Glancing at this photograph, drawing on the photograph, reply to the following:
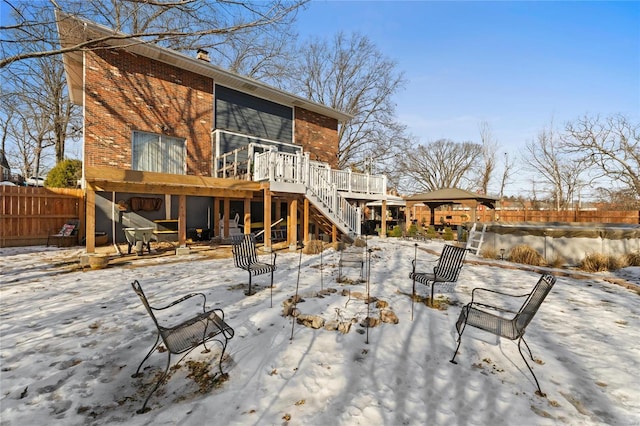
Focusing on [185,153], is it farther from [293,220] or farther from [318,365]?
[318,365]

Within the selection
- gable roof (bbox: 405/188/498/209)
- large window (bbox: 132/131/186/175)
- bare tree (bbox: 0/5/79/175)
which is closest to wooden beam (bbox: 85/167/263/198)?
large window (bbox: 132/131/186/175)

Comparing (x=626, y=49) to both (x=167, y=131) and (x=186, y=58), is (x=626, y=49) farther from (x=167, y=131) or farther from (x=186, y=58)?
(x=167, y=131)

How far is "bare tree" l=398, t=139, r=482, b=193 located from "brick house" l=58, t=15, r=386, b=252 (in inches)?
1058

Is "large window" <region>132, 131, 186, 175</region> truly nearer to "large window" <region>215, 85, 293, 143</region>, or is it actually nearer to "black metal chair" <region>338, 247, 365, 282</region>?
"large window" <region>215, 85, 293, 143</region>

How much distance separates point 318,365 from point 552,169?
2991 centimetres

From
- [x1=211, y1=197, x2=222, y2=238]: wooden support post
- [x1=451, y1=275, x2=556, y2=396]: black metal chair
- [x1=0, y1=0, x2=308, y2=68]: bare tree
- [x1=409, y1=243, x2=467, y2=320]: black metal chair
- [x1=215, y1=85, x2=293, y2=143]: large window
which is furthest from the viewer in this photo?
[x1=211, y1=197, x2=222, y2=238]: wooden support post

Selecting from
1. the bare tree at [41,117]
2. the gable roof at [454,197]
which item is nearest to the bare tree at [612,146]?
the gable roof at [454,197]

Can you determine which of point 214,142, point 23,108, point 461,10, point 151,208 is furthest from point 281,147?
point 23,108

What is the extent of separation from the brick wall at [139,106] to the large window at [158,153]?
219mm

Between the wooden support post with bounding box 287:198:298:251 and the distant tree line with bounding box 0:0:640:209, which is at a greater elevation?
the distant tree line with bounding box 0:0:640:209

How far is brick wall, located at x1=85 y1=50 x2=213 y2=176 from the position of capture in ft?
32.3

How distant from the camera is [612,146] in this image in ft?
51.9

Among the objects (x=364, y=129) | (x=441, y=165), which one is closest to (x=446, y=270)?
(x=364, y=129)

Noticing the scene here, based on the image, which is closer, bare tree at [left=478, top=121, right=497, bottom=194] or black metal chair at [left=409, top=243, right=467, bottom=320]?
black metal chair at [left=409, top=243, right=467, bottom=320]
